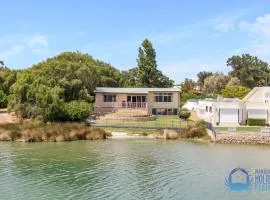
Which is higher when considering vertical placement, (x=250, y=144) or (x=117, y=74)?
(x=117, y=74)

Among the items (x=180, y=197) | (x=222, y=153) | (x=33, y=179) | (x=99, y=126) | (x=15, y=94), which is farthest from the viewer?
(x=15, y=94)

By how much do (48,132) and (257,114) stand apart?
89.8ft

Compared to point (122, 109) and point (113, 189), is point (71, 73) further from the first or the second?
point (113, 189)

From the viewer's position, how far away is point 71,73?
66375mm

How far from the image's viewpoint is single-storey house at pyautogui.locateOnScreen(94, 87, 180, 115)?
68.2 metres

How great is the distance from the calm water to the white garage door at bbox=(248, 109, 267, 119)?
13.3 meters

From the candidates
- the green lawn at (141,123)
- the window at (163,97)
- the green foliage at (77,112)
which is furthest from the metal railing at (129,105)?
the green foliage at (77,112)

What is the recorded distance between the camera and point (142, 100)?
227 ft

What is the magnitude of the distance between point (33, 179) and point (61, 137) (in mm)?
19534

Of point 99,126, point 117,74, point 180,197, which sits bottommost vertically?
point 180,197

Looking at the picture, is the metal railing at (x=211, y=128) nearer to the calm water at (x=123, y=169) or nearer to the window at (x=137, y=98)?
the calm water at (x=123, y=169)

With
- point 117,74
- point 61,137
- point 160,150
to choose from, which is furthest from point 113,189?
point 117,74

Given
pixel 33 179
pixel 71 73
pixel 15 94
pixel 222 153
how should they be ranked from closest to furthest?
pixel 33 179, pixel 222 153, pixel 15 94, pixel 71 73

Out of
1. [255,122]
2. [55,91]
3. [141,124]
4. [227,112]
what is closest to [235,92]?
[227,112]
